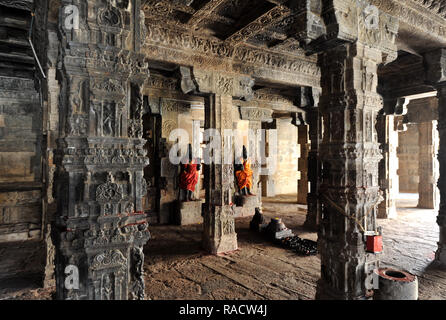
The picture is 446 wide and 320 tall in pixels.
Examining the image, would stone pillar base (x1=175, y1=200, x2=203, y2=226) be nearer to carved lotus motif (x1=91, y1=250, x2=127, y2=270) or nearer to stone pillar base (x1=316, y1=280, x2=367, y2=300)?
stone pillar base (x1=316, y1=280, x2=367, y2=300)

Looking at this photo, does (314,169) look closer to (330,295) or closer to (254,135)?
(254,135)

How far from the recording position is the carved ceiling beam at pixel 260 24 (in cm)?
418

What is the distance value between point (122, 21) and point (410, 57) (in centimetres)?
674

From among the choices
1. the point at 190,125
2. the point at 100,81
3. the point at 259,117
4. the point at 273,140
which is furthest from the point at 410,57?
the point at 273,140

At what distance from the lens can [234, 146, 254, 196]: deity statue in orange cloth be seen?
30.9 feet

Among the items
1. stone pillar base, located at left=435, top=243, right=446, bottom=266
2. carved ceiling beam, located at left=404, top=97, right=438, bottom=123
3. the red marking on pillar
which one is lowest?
stone pillar base, located at left=435, top=243, right=446, bottom=266

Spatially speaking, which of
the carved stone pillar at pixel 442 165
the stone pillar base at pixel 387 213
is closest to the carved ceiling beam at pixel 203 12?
the carved stone pillar at pixel 442 165

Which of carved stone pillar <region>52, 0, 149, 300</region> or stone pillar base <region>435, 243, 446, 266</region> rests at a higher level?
carved stone pillar <region>52, 0, 149, 300</region>

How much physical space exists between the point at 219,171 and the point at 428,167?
379 inches

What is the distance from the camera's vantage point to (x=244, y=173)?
9.45 metres

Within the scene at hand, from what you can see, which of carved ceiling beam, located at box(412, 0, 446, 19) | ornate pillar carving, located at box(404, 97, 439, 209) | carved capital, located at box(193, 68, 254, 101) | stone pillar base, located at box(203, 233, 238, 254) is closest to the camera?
carved ceiling beam, located at box(412, 0, 446, 19)

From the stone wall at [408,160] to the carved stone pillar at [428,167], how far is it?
535 centimetres

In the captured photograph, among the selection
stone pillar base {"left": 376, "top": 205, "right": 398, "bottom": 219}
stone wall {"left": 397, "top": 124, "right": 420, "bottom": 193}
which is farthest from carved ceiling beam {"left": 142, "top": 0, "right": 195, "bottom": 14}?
stone wall {"left": 397, "top": 124, "right": 420, "bottom": 193}

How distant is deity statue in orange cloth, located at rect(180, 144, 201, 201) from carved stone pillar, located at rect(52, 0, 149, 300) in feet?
20.8
